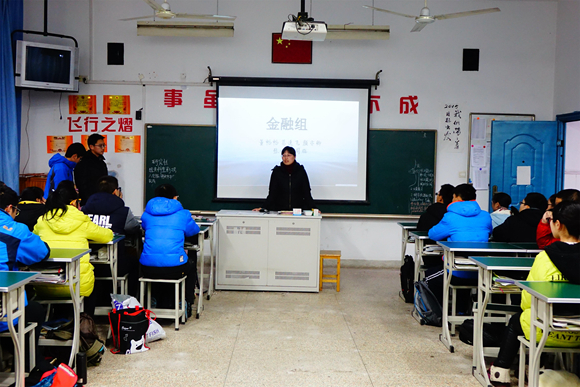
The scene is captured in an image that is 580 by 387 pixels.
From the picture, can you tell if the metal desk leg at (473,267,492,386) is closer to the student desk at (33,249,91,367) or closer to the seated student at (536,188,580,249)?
the seated student at (536,188,580,249)

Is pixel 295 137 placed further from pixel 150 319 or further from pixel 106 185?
pixel 150 319

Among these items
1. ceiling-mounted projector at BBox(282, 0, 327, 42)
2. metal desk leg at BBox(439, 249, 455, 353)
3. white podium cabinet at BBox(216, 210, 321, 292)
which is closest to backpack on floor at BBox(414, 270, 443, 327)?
metal desk leg at BBox(439, 249, 455, 353)

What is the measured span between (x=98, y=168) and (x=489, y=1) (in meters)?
5.03

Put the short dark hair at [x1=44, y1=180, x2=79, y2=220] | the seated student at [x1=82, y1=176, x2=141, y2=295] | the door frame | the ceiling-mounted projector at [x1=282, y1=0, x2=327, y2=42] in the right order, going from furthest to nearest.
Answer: the door frame < the ceiling-mounted projector at [x1=282, y1=0, x2=327, y2=42] < the seated student at [x1=82, y1=176, x2=141, y2=295] < the short dark hair at [x1=44, y1=180, x2=79, y2=220]

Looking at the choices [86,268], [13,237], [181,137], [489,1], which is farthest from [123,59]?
[489,1]

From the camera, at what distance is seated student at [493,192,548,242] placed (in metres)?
3.84

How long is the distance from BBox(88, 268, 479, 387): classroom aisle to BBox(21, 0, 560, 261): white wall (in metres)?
2.69

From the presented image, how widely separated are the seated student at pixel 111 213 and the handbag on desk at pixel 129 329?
0.58m

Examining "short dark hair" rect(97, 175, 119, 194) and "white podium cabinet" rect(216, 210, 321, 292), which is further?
"white podium cabinet" rect(216, 210, 321, 292)

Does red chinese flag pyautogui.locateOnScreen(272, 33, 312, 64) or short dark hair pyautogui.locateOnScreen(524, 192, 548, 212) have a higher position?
red chinese flag pyautogui.locateOnScreen(272, 33, 312, 64)

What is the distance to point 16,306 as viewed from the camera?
95.1 inches

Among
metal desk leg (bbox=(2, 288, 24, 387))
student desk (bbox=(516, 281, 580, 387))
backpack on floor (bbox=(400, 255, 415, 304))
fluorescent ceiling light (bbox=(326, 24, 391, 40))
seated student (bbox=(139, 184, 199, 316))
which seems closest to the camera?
student desk (bbox=(516, 281, 580, 387))

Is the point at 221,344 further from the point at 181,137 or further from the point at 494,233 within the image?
the point at 181,137

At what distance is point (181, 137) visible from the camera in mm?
6262
